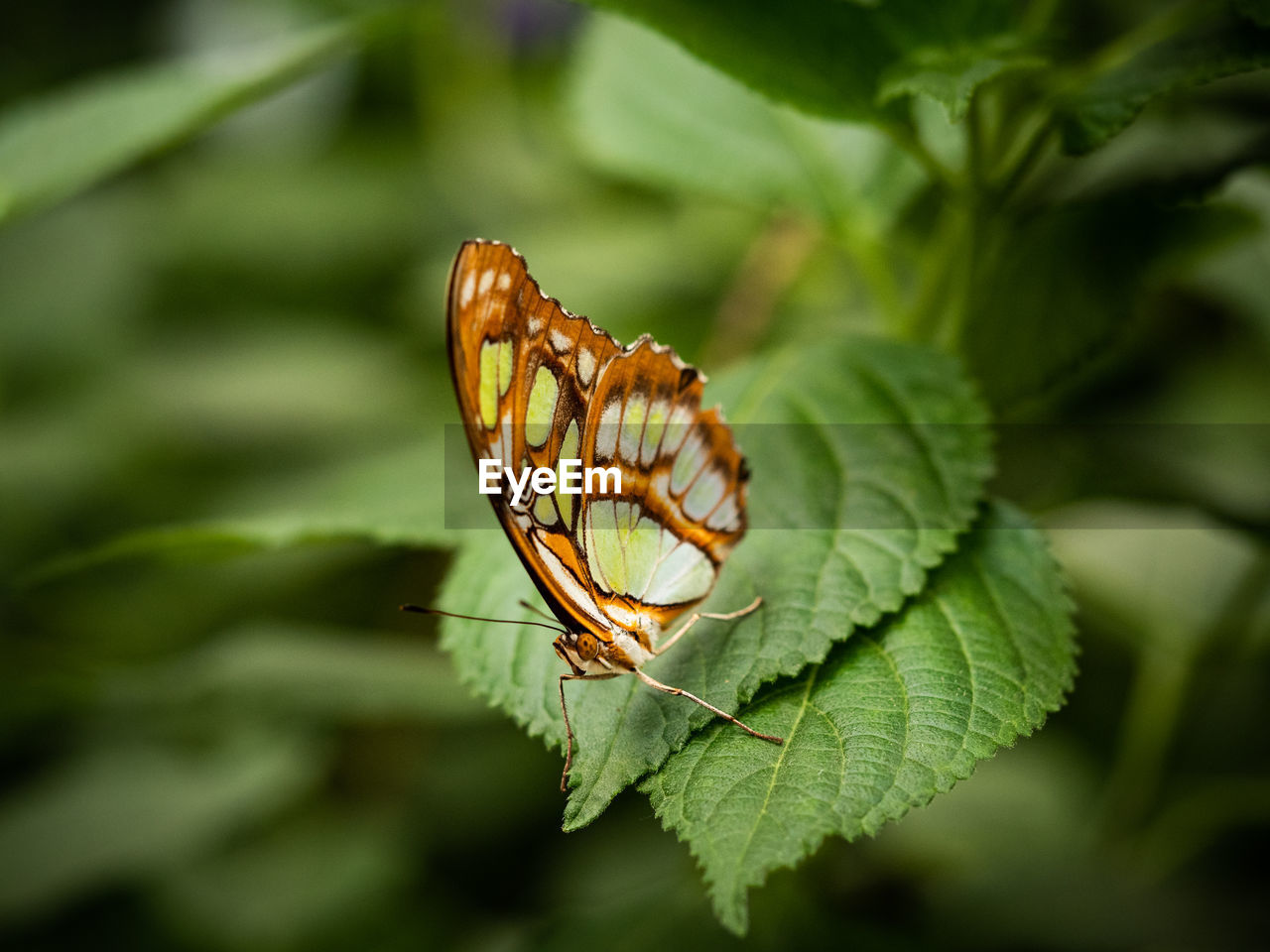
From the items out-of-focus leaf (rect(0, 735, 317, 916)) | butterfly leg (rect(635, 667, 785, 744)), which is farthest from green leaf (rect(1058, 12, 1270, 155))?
out-of-focus leaf (rect(0, 735, 317, 916))

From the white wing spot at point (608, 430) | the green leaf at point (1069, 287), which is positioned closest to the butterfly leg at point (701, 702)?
the white wing spot at point (608, 430)

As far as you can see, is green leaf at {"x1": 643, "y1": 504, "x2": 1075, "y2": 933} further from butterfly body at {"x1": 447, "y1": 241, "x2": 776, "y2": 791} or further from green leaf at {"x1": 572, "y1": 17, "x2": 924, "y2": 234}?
green leaf at {"x1": 572, "y1": 17, "x2": 924, "y2": 234}

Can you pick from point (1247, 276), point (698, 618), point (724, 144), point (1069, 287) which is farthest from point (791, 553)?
point (1247, 276)

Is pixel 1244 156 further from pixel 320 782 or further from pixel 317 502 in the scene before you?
pixel 320 782

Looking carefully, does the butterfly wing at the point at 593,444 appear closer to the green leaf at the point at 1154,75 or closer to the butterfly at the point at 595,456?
the butterfly at the point at 595,456

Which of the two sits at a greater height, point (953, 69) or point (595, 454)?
point (953, 69)

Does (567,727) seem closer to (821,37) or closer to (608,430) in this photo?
(608,430)

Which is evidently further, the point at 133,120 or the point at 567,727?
the point at 133,120
